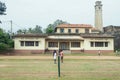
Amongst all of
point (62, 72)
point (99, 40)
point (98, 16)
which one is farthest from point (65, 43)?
point (62, 72)

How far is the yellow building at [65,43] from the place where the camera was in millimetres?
60562

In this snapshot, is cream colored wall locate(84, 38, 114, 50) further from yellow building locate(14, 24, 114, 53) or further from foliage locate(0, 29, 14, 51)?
foliage locate(0, 29, 14, 51)

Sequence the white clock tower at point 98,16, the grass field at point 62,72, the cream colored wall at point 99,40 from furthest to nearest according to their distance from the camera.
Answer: the white clock tower at point 98,16 → the cream colored wall at point 99,40 → the grass field at point 62,72

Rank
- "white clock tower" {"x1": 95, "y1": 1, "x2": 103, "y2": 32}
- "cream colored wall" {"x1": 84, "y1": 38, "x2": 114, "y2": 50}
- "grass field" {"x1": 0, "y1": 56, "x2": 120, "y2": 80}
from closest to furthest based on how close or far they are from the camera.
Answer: "grass field" {"x1": 0, "y1": 56, "x2": 120, "y2": 80} < "cream colored wall" {"x1": 84, "y1": 38, "x2": 114, "y2": 50} < "white clock tower" {"x1": 95, "y1": 1, "x2": 103, "y2": 32}

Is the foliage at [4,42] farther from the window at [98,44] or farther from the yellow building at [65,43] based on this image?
the window at [98,44]

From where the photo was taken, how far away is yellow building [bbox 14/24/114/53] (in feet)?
199

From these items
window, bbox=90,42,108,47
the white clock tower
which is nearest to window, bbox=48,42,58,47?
window, bbox=90,42,108,47

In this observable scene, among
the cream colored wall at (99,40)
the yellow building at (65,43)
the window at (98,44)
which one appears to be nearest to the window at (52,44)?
the yellow building at (65,43)

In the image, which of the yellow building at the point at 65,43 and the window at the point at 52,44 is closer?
the yellow building at the point at 65,43

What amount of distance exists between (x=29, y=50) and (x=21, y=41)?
246cm

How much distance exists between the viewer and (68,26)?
236 ft

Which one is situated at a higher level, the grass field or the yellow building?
the yellow building

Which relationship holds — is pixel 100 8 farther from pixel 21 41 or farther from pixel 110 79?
pixel 110 79

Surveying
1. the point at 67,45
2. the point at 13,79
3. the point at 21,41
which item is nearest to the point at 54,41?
the point at 67,45
